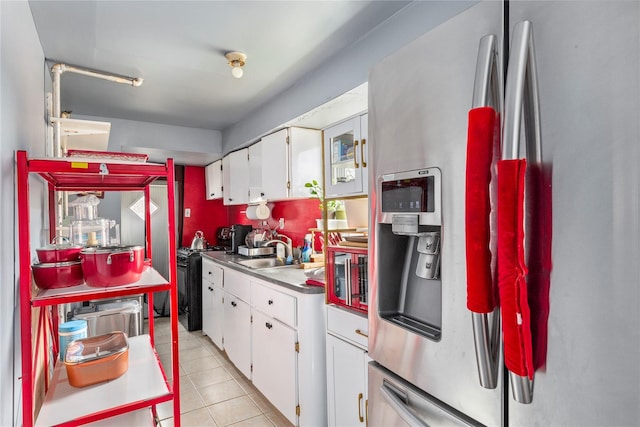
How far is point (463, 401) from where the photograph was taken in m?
0.78

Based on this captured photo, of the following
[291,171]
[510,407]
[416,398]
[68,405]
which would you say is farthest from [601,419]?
[291,171]

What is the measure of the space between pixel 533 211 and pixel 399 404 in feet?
2.07

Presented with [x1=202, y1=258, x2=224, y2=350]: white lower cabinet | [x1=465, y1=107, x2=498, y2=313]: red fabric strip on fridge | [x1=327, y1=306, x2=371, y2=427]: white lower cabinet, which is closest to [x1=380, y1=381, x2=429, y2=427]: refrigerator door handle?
[x1=465, y1=107, x2=498, y2=313]: red fabric strip on fridge

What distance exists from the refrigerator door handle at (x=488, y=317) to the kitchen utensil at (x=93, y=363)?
4.28ft

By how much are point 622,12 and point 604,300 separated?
446mm

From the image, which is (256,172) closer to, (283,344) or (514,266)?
(283,344)

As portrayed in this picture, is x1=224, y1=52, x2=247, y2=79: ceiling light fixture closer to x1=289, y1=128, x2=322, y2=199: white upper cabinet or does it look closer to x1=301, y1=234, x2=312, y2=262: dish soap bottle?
x1=289, y1=128, x2=322, y2=199: white upper cabinet

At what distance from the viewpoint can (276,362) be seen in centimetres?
227

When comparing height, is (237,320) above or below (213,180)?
below

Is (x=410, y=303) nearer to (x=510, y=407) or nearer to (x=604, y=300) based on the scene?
(x=510, y=407)

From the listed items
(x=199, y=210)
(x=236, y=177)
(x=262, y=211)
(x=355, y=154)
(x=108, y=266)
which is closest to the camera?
(x=108, y=266)

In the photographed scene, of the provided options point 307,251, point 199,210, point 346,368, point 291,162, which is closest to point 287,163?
A: point 291,162

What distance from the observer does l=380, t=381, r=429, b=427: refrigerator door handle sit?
2.93ft

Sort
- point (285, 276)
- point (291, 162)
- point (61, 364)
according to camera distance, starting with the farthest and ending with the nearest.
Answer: point (291, 162) → point (285, 276) → point (61, 364)
